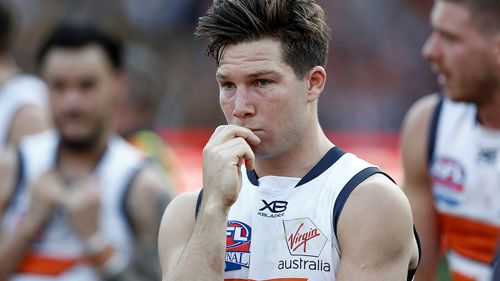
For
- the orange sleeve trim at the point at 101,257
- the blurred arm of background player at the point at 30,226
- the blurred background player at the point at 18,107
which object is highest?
the blurred background player at the point at 18,107

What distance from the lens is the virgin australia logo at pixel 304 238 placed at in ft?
15.1

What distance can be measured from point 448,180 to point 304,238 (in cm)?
252

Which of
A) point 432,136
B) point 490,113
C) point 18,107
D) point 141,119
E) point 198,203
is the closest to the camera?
point 198,203

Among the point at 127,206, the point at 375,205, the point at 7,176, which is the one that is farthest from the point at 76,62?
the point at 375,205

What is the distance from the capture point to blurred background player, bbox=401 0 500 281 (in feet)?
22.5

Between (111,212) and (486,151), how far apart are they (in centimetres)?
232

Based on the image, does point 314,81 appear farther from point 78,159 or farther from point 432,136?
point 78,159

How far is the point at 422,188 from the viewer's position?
7.19 metres

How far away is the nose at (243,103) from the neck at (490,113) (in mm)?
2624

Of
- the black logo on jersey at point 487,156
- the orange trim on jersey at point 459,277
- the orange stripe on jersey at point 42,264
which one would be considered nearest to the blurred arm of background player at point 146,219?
the orange stripe on jersey at point 42,264

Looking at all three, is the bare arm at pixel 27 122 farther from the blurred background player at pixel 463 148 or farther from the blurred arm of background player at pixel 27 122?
the blurred background player at pixel 463 148

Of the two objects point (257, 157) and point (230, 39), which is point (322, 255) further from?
point (230, 39)

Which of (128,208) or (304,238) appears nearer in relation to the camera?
(304,238)

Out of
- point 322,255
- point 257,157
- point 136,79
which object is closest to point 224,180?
point 257,157
